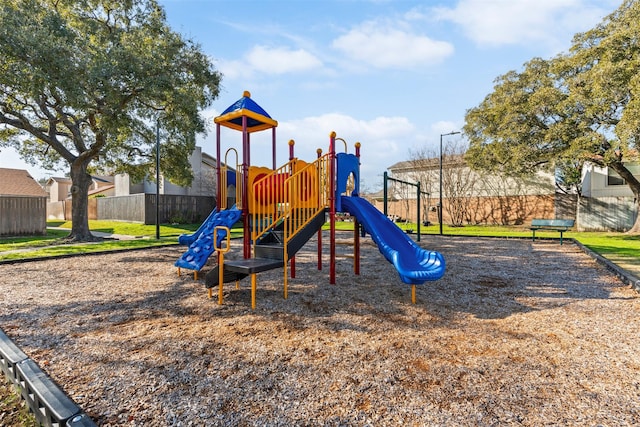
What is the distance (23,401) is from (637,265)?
10.8 metres

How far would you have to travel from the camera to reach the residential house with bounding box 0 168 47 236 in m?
15.9

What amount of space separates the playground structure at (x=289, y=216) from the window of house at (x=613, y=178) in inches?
828

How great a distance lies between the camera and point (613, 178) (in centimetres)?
1970

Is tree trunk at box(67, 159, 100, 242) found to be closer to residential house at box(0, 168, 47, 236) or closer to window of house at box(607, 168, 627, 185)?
residential house at box(0, 168, 47, 236)

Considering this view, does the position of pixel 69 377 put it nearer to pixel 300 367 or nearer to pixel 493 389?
pixel 300 367

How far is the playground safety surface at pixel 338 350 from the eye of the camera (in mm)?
2303

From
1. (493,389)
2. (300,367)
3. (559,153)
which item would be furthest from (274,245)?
(559,153)

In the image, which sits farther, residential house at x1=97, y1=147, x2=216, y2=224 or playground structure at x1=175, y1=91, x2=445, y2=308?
residential house at x1=97, y1=147, x2=216, y2=224

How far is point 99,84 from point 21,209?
10999 mm

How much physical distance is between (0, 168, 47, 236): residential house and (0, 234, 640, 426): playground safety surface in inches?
528

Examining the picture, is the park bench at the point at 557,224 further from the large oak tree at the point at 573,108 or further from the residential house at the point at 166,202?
the residential house at the point at 166,202

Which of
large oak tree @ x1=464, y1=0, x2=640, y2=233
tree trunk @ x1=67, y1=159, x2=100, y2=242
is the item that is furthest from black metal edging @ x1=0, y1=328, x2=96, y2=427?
large oak tree @ x1=464, y1=0, x2=640, y2=233

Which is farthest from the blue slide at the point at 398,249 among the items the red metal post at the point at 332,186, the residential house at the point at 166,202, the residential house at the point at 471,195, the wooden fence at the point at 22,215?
the wooden fence at the point at 22,215

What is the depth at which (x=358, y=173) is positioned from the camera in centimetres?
677
